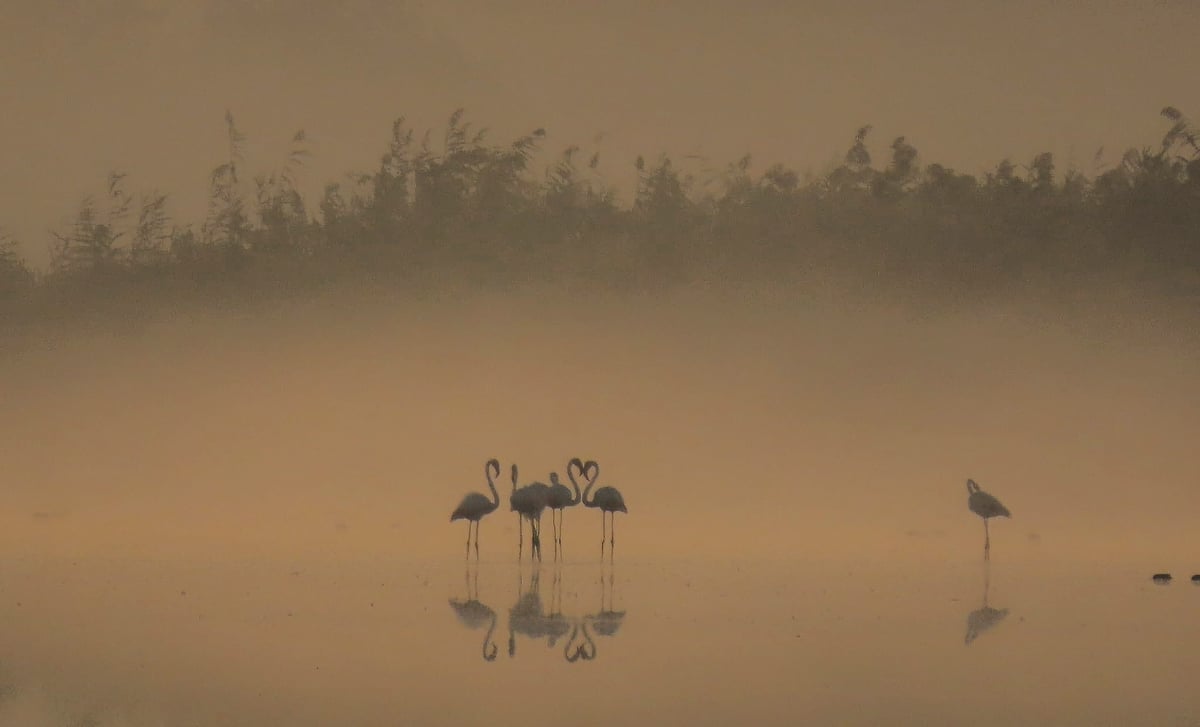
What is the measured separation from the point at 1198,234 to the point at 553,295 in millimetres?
7558

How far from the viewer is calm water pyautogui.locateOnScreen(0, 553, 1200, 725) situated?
791 cm

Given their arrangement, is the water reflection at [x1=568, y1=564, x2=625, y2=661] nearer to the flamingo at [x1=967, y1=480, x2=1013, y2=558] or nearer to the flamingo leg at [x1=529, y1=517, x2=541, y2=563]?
the flamingo leg at [x1=529, y1=517, x2=541, y2=563]

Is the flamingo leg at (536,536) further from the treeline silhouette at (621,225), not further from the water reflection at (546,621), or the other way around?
the treeline silhouette at (621,225)

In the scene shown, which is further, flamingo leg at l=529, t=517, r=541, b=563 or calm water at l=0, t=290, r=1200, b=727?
flamingo leg at l=529, t=517, r=541, b=563

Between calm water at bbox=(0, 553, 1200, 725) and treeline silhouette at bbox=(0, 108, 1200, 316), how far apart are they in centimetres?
812

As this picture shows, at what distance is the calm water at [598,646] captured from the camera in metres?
7.91

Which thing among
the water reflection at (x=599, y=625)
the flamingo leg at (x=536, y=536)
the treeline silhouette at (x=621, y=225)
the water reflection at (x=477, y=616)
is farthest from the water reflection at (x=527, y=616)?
the treeline silhouette at (x=621, y=225)

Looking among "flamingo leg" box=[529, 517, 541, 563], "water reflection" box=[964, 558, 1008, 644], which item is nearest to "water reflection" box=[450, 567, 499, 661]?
"flamingo leg" box=[529, 517, 541, 563]

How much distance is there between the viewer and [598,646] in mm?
9609

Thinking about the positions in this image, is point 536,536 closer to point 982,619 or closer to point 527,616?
point 527,616

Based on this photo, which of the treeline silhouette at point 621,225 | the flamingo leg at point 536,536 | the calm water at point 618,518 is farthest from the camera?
the treeline silhouette at point 621,225

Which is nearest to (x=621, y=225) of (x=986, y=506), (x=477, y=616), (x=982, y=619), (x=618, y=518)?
(x=618, y=518)

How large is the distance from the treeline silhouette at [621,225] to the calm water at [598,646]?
26.6 ft

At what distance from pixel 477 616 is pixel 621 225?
11.5 m
